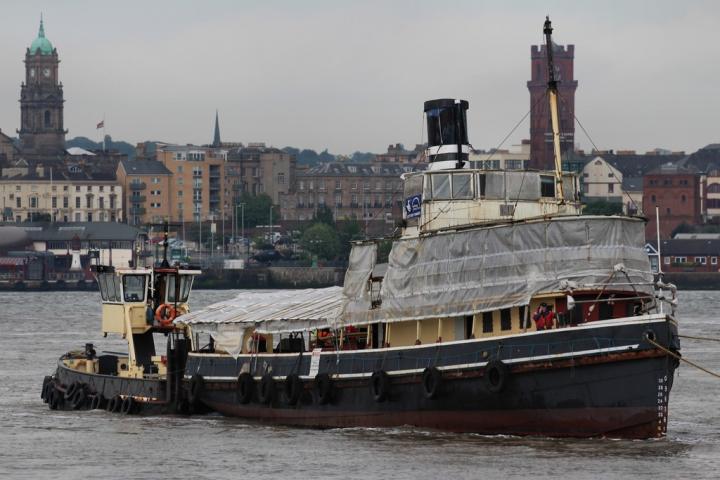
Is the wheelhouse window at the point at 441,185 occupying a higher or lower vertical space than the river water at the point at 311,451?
higher

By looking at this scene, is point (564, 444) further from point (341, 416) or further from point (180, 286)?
point (180, 286)

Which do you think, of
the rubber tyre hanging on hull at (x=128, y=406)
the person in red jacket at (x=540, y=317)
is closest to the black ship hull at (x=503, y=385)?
the person in red jacket at (x=540, y=317)

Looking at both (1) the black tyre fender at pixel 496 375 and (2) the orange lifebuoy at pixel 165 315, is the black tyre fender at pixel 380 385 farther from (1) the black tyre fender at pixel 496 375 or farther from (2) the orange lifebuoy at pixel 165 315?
(2) the orange lifebuoy at pixel 165 315

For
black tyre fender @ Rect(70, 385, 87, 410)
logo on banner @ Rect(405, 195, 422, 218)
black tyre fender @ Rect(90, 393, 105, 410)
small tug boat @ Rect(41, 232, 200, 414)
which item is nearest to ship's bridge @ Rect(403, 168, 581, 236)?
logo on banner @ Rect(405, 195, 422, 218)

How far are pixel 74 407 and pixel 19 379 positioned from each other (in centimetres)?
1329

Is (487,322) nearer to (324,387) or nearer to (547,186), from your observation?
(324,387)

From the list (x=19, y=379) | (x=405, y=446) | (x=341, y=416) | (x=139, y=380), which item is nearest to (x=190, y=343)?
(x=139, y=380)

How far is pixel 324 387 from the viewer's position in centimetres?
4909

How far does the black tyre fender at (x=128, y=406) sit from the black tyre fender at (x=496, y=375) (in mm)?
14033

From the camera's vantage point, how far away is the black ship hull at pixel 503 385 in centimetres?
4288

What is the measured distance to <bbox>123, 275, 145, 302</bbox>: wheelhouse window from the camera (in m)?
57.7

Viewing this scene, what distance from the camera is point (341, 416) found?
48.8 meters

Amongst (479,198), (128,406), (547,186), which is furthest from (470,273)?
(128,406)

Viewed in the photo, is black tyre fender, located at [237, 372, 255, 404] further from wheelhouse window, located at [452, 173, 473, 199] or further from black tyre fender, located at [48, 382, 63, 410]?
Answer: black tyre fender, located at [48, 382, 63, 410]
